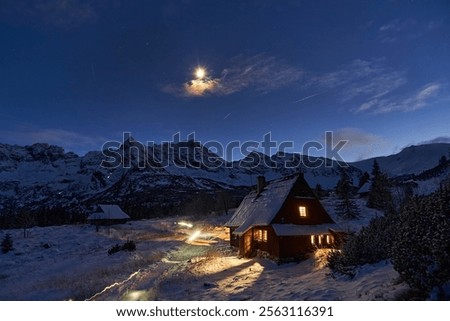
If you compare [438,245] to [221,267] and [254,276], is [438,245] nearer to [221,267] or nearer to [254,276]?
[254,276]

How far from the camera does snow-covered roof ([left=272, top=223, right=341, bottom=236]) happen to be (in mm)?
22016

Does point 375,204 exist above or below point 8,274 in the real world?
above

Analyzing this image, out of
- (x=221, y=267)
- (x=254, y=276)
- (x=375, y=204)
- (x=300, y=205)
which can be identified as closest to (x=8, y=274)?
(x=221, y=267)

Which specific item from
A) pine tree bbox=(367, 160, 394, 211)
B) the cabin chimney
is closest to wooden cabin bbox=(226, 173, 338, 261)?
the cabin chimney

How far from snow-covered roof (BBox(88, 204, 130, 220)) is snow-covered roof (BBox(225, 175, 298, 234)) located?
53.0m

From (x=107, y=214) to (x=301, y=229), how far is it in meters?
62.9

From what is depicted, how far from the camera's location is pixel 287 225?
76.1 feet

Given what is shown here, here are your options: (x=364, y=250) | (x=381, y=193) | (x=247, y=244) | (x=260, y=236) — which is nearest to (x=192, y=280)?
(x=364, y=250)

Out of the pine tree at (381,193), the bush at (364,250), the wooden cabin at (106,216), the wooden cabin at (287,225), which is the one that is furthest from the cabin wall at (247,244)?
the wooden cabin at (106,216)

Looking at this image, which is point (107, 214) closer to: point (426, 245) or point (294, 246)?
point (294, 246)

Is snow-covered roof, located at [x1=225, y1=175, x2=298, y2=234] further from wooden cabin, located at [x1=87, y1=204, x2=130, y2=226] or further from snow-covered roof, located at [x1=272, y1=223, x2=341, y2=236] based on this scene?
wooden cabin, located at [x1=87, y1=204, x2=130, y2=226]

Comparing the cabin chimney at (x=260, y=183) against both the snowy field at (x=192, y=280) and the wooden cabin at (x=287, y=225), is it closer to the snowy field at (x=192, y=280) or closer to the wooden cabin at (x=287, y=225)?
the wooden cabin at (x=287, y=225)
